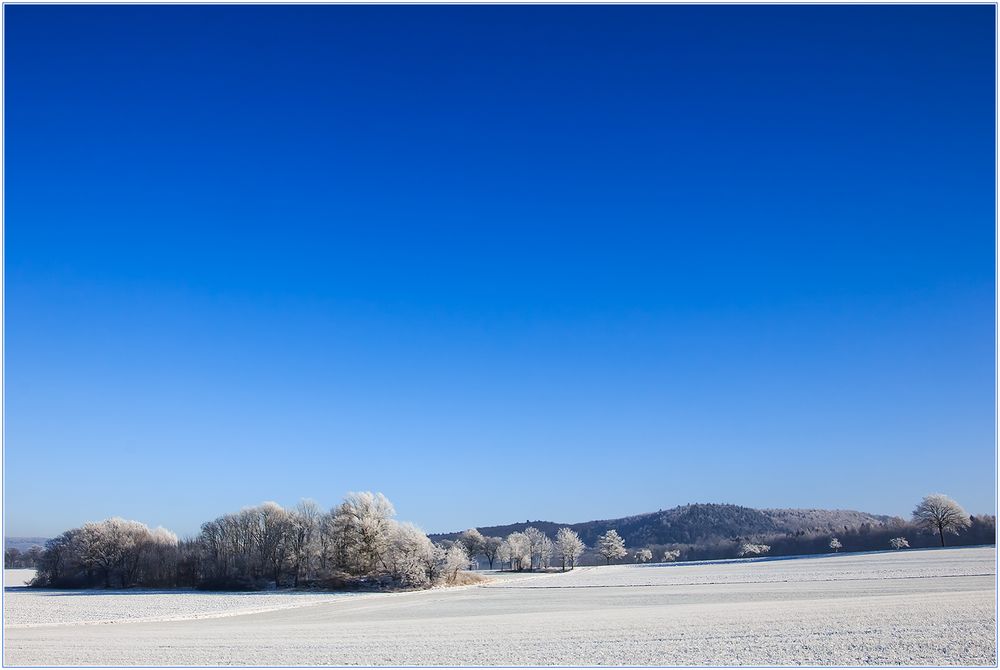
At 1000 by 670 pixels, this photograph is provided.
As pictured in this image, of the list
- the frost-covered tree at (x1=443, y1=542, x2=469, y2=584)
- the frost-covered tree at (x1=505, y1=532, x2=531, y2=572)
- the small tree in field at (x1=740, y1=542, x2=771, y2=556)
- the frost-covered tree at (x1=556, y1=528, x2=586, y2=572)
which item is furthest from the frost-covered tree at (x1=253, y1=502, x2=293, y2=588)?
the small tree in field at (x1=740, y1=542, x2=771, y2=556)

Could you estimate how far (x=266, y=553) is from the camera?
88.1 meters

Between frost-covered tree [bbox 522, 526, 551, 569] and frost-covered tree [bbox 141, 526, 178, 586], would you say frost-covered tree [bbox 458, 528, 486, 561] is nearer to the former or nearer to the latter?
frost-covered tree [bbox 522, 526, 551, 569]

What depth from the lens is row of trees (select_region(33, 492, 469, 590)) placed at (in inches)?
2985

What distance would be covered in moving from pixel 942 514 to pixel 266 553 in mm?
92370

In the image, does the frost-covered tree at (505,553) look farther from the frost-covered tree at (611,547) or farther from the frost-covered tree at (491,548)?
the frost-covered tree at (611,547)

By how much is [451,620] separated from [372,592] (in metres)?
35.0

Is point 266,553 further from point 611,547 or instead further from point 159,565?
point 611,547

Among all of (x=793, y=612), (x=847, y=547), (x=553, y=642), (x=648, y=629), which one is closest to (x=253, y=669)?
(x=553, y=642)

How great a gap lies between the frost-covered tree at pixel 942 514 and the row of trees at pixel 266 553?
66665mm

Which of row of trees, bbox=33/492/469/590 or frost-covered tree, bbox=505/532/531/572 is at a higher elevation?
row of trees, bbox=33/492/469/590

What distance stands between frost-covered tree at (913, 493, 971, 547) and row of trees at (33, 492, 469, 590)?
219ft

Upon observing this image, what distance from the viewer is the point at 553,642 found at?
84.7 ft

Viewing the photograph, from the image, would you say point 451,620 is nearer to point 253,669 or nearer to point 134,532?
point 253,669

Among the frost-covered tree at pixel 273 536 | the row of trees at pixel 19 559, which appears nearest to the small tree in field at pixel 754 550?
the frost-covered tree at pixel 273 536
